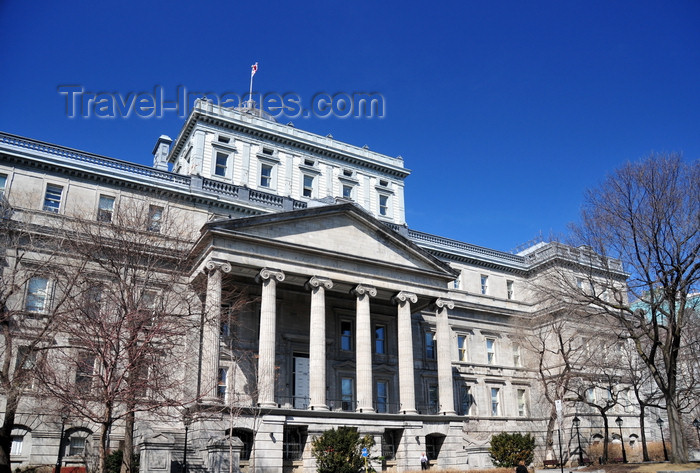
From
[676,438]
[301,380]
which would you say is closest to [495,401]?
[301,380]

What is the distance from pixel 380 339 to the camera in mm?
43719

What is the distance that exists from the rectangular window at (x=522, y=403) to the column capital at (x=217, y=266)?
102ft

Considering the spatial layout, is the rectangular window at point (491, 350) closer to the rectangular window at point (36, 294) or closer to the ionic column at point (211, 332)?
the ionic column at point (211, 332)

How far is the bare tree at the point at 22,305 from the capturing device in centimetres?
2264

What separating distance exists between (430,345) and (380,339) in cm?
602

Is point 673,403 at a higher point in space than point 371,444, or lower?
higher

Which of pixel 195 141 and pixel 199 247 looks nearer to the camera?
pixel 199 247

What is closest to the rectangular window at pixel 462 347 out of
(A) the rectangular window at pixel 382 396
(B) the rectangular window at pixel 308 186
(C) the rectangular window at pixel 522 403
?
(C) the rectangular window at pixel 522 403

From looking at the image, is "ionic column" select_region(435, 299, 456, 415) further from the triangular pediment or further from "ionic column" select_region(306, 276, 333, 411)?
"ionic column" select_region(306, 276, 333, 411)

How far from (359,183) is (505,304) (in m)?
17.4

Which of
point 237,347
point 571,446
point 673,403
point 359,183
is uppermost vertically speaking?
point 359,183

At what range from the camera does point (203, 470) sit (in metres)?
25.2

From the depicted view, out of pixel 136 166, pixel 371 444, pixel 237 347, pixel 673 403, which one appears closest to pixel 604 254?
pixel 673 403

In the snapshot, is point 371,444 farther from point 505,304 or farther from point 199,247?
point 505,304
